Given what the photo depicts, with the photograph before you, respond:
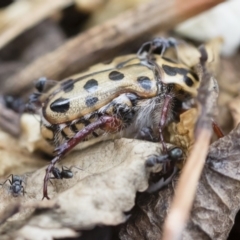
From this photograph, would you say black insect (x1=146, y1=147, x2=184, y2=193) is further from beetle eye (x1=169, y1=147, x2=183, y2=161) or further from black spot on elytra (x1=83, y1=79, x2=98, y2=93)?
black spot on elytra (x1=83, y1=79, x2=98, y2=93)

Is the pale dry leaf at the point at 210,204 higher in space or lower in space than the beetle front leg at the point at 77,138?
lower

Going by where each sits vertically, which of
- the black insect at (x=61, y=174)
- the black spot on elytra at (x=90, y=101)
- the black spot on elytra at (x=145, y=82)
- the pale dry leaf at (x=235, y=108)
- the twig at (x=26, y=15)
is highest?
the twig at (x=26, y=15)

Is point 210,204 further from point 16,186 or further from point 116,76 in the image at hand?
point 16,186

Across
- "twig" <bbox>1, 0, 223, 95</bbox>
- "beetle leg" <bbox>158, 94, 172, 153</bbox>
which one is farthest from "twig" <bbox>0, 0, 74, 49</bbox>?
"beetle leg" <bbox>158, 94, 172, 153</bbox>

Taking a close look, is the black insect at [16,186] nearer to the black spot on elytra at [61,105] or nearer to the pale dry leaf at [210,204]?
the black spot on elytra at [61,105]

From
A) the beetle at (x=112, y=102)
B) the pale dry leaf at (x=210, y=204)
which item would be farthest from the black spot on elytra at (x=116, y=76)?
the pale dry leaf at (x=210, y=204)

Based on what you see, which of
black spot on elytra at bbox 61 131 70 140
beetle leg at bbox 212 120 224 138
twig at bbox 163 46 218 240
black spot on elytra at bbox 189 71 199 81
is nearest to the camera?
twig at bbox 163 46 218 240

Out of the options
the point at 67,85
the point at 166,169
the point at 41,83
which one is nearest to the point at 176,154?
the point at 166,169

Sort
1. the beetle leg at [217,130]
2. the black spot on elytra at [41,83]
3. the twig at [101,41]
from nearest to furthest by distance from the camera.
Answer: the beetle leg at [217,130] < the black spot on elytra at [41,83] < the twig at [101,41]
